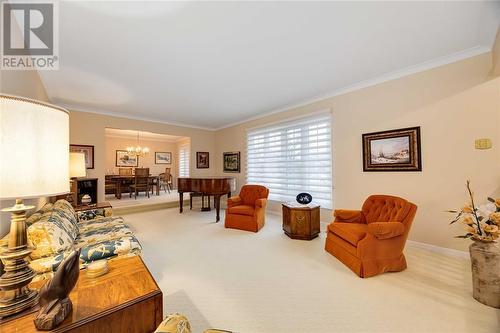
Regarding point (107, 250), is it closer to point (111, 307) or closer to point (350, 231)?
point (111, 307)

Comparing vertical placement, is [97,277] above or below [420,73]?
below

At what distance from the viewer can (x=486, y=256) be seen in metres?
1.75

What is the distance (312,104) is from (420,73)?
1755 millimetres

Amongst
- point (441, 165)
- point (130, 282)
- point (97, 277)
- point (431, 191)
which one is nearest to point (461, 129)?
point (441, 165)

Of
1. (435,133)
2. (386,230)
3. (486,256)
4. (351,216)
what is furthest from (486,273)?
(435,133)

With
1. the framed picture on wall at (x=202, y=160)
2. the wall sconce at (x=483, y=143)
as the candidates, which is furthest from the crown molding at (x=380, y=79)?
the framed picture on wall at (x=202, y=160)

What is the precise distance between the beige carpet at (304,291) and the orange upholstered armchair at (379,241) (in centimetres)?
11

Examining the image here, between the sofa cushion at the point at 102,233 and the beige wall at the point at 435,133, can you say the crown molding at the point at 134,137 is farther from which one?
the beige wall at the point at 435,133

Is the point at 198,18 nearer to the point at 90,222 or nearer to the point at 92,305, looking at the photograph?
the point at 92,305

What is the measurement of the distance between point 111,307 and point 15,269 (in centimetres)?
45

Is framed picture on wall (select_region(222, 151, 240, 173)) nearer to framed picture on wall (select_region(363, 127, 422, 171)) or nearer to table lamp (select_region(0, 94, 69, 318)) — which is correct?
framed picture on wall (select_region(363, 127, 422, 171))

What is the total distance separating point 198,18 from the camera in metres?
1.95

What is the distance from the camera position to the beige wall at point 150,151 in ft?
28.3

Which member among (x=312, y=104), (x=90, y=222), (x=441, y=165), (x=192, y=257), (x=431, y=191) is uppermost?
(x=312, y=104)
